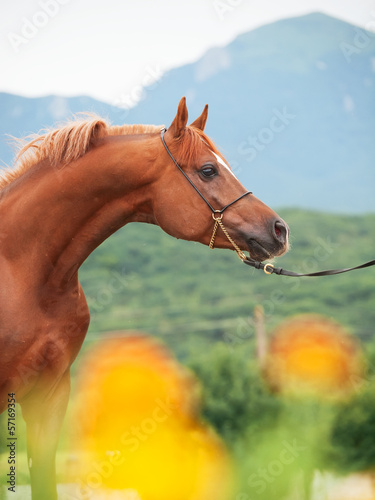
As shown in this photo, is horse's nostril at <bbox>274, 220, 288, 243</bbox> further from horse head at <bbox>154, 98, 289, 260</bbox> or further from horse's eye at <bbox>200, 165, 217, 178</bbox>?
horse's eye at <bbox>200, 165, 217, 178</bbox>

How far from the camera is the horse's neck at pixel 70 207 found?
3.29 m

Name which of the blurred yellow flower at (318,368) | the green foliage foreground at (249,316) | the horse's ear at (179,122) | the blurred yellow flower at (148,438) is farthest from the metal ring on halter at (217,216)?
the blurred yellow flower at (318,368)

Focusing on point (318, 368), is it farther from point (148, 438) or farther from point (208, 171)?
point (208, 171)

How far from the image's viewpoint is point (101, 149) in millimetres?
3359

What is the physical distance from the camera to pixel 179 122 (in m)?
3.31

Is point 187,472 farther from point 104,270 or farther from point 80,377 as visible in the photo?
point 104,270

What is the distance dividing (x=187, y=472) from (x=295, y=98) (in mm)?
21278

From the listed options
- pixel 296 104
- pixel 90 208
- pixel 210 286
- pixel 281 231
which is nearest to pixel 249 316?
pixel 210 286

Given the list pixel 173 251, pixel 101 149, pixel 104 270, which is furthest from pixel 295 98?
pixel 101 149

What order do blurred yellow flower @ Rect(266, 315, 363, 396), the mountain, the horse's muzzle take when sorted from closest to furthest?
the horse's muzzle, blurred yellow flower @ Rect(266, 315, 363, 396), the mountain

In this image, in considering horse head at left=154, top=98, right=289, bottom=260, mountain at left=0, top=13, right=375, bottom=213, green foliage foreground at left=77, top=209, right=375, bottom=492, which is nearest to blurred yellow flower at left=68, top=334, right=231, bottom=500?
green foliage foreground at left=77, top=209, right=375, bottom=492

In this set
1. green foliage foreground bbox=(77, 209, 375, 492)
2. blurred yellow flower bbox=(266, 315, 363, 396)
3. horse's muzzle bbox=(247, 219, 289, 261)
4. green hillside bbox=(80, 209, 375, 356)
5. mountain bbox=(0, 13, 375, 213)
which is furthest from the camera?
mountain bbox=(0, 13, 375, 213)

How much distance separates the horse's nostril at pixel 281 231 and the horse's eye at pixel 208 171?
1.60 ft

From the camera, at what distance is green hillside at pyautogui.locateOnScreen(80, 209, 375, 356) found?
16016 millimetres
